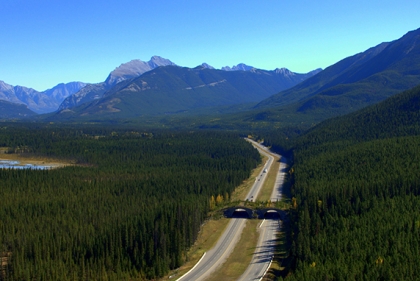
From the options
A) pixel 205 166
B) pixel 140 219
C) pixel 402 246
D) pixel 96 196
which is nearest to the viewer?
pixel 402 246

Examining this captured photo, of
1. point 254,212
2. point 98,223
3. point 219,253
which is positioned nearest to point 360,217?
point 219,253

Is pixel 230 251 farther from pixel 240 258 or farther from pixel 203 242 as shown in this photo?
pixel 203 242

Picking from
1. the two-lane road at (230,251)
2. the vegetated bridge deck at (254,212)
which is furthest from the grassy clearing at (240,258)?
the vegetated bridge deck at (254,212)

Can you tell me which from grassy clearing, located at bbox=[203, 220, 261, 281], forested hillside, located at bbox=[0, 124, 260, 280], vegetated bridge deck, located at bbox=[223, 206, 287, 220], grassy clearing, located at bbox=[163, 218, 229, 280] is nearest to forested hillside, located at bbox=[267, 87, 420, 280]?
vegetated bridge deck, located at bbox=[223, 206, 287, 220]

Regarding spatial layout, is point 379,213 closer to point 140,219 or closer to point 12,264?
point 140,219

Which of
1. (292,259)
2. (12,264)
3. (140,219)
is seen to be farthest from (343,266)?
(12,264)

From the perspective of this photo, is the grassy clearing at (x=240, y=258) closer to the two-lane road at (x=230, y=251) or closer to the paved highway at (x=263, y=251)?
the two-lane road at (x=230, y=251)

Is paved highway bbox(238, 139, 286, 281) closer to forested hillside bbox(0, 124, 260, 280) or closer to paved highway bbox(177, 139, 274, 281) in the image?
paved highway bbox(177, 139, 274, 281)
